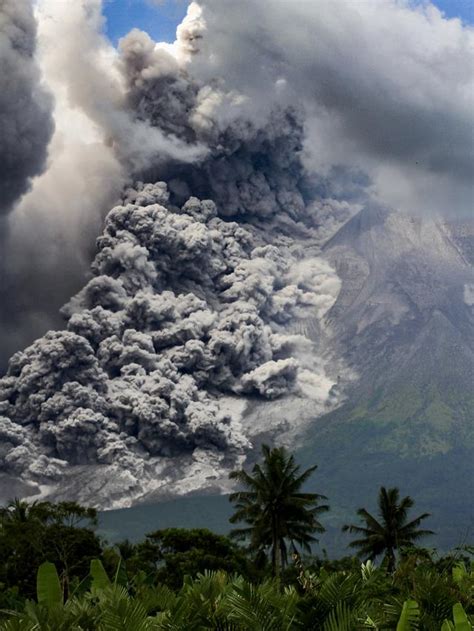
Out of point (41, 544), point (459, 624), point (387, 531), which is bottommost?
point (459, 624)

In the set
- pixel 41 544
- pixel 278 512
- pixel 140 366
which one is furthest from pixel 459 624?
pixel 140 366

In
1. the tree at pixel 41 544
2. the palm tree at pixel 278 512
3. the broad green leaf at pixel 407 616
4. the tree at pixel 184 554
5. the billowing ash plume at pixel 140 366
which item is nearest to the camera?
the broad green leaf at pixel 407 616

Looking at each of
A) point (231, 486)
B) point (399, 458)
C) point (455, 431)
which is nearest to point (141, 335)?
point (231, 486)

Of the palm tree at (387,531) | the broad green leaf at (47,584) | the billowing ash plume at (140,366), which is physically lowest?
the broad green leaf at (47,584)

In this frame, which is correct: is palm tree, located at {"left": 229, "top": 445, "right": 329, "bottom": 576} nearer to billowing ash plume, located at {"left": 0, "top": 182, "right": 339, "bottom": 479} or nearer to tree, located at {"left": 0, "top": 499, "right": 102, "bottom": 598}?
tree, located at {"left": 0, "top": 499, "right": 102, "bottom": 598}

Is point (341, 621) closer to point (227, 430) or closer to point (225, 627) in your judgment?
point (225, 627)

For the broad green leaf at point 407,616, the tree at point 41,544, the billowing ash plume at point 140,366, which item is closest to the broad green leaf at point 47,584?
the broad green leaf at point 407,616

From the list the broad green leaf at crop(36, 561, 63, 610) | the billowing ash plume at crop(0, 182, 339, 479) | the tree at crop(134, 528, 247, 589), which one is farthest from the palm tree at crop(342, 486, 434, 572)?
the billowing ash plume at crop(0, 182, 339, 479)

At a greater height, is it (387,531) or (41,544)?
(41,544)

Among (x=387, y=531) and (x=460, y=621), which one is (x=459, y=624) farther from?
(x=387, y=531)

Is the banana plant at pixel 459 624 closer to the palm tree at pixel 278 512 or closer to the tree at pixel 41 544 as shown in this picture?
the tree at pixel 41 544

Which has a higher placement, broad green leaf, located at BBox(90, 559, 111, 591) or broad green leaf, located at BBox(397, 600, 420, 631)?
broad green leaf, located at BBox(90, 559, 111, 591)
